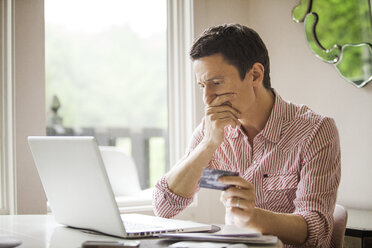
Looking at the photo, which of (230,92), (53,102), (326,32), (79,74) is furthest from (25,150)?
(79,74)

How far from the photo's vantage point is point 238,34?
1.72 meters

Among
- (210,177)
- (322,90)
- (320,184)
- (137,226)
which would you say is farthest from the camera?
(322,90)

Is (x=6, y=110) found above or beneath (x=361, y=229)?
above

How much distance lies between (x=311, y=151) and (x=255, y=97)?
31cm

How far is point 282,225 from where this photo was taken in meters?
1.40

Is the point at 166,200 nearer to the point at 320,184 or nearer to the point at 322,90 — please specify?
the point at 320,184

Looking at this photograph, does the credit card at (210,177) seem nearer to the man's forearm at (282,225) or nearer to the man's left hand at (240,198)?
the man's left hand at (240,198)

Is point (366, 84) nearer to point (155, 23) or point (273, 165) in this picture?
point (273, 165)

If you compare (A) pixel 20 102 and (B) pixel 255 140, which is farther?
(A) pixel 20 102

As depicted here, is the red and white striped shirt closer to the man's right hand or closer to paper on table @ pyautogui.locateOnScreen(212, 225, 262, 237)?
the man's right hand

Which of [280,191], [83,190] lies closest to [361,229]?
[280,191]

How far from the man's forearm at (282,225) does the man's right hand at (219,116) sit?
1.43ft

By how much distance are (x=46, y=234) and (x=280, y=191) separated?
788 mm

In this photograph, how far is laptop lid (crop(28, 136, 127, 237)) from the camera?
46.7 inches
